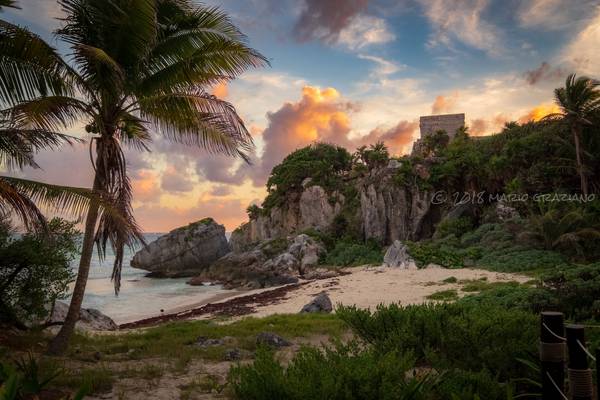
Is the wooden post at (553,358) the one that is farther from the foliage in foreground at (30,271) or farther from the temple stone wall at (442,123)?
the temple stone wall at (442,123)

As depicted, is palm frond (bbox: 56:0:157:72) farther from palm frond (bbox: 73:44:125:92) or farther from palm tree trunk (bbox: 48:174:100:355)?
palm tree trunk (bbox: 48:174:100:355)

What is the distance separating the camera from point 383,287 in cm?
2020

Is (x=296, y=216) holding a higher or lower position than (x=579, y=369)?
higher

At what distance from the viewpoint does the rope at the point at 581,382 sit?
339cm

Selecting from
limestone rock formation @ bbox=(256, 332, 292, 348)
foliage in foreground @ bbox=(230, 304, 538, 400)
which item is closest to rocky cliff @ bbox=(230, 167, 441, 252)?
limestone rock formation @ bbox=(256, 332, 292, 348)

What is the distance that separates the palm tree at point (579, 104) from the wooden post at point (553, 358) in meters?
26.5

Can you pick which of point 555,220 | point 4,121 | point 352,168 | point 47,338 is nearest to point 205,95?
point 4,121

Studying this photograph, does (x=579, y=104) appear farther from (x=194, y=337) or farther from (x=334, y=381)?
(x=334, y=381)

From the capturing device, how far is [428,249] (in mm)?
26672

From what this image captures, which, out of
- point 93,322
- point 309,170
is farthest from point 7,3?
point 309,170

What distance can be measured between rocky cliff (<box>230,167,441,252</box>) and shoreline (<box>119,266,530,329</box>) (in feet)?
42.5

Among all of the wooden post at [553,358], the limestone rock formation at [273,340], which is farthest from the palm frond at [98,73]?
the wooden post at [553,358]

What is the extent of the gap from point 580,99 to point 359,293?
1887cm

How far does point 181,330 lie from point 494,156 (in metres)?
28.4
